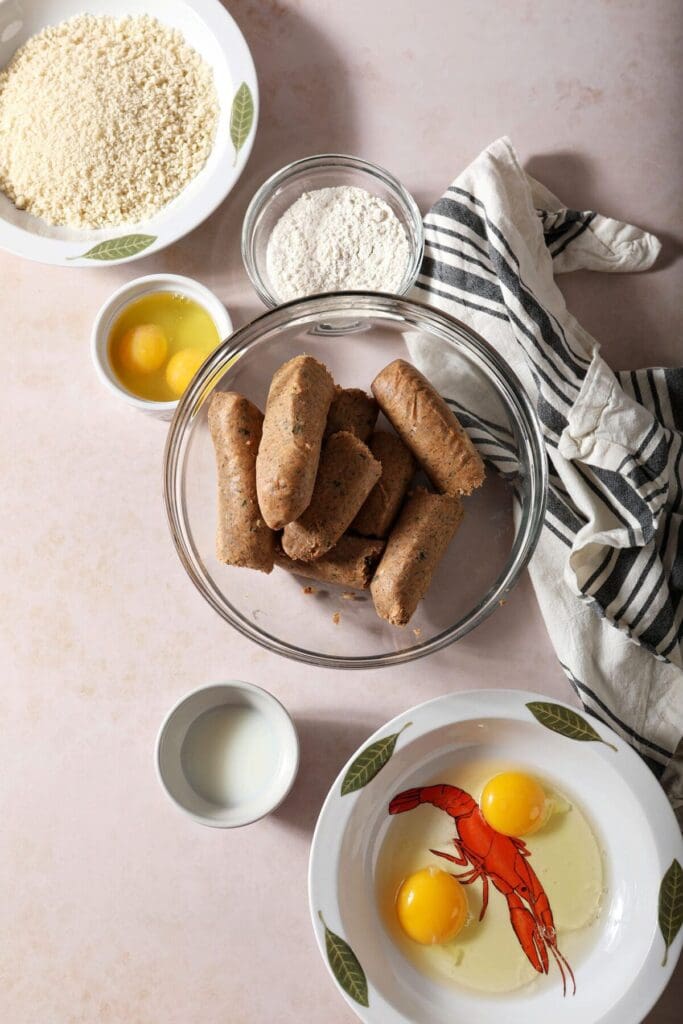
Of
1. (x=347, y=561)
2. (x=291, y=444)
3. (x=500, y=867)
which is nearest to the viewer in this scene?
(x=291, y=444)

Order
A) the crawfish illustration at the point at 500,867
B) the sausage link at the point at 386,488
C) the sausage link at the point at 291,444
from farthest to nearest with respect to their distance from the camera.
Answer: the crawfish illustration at the point at 500,867 < the sausage link at the point at 386,488 < the sausage link at the point at 291,444

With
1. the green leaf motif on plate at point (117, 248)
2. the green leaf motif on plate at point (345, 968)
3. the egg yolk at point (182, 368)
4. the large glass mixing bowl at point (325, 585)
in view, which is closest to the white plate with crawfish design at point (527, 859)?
the green leaf motif on plate at point (345, 968)

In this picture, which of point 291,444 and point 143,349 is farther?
point 143,349

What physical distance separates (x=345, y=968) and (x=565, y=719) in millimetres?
449

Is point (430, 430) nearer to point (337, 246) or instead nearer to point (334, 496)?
point (334, 496)

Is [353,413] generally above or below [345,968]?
above

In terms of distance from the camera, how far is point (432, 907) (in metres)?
1.31

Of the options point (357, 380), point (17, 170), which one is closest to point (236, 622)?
point (357, 380)

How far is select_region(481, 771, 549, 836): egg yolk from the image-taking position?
1.32m

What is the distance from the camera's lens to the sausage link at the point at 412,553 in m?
1.19

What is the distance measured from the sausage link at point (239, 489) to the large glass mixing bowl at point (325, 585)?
75 millimetres

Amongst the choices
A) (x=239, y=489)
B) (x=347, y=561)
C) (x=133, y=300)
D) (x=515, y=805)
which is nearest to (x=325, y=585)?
(x=347, y=561)

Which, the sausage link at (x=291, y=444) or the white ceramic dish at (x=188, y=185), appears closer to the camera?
the sausage link at (x=291, y=444)

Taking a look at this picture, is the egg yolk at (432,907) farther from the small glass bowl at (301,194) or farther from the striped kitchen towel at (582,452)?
the small glass bowl at (301,194)
